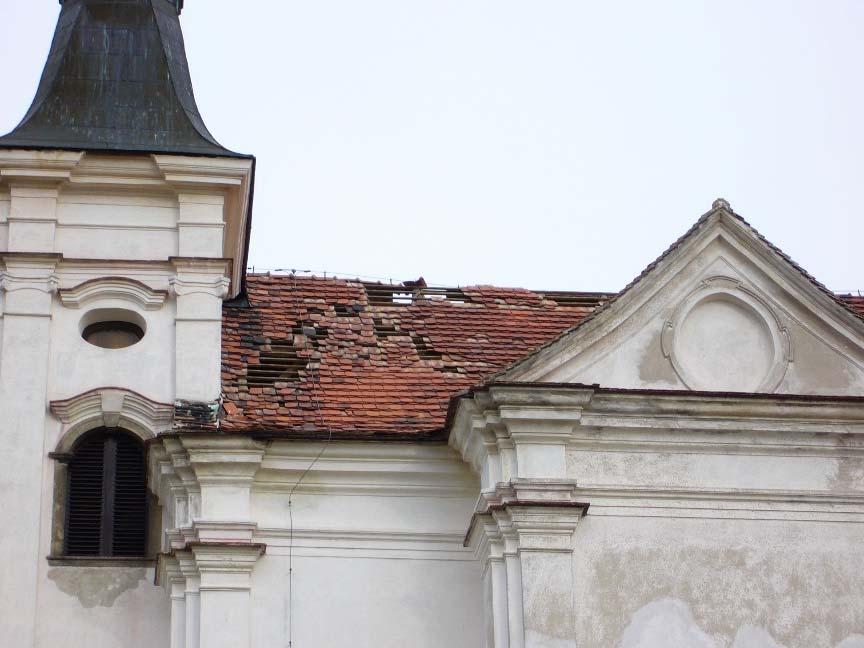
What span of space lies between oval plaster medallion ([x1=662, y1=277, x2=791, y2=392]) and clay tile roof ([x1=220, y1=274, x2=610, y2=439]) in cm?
258

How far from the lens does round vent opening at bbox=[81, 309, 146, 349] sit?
60.2 feet

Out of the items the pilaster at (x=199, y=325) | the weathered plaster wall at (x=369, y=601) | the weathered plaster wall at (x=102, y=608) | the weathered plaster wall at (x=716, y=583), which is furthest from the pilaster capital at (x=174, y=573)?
the weathered plaster wall at (x=716, y=583)

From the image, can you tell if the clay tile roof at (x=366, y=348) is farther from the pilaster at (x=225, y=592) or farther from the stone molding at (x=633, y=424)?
the pilaster at (x=225, y=592)

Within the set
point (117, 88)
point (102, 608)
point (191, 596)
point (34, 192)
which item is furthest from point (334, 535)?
point (117, 88)

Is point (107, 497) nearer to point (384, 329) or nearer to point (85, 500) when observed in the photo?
point (85, 500)

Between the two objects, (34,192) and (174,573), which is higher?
(34,192)

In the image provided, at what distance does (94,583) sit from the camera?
662 inches

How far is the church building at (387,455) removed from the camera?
52.2 ft

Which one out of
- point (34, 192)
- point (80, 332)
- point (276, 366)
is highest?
point (34, 192)

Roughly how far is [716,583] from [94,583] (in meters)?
6.04

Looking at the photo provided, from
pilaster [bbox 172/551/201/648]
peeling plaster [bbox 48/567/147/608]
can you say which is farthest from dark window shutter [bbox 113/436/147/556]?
pilaster [bbox 172/551/201/648]

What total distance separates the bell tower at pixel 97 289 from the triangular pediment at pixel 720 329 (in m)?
4.15

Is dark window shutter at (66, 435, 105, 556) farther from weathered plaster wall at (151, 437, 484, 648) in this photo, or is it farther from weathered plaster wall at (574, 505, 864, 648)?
weathered plaster wall at (574, 505, 864, 648)

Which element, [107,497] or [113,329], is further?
[113,329]
